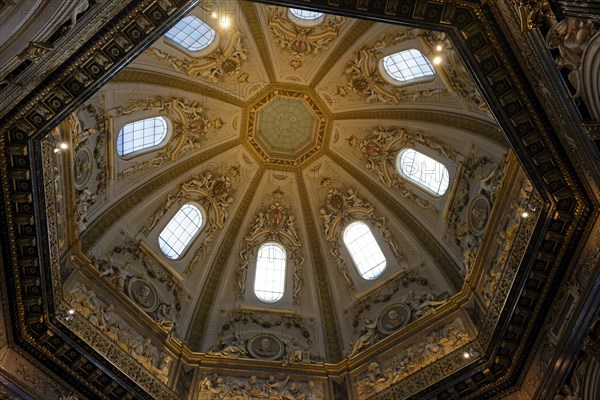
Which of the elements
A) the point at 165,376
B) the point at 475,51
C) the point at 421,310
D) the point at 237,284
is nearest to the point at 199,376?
the point at 165,376

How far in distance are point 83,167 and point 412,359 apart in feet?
36.1

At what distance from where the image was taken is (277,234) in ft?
75.8

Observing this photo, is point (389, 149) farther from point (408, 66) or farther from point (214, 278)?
point (214, 278)

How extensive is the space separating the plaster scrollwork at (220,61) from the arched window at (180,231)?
485 centimetres

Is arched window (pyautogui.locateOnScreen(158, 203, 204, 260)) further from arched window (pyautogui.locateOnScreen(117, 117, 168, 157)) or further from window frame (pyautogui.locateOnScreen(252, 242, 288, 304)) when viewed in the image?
arched window (pyautogui.locateOnScreen(117, 117, 168, 157))

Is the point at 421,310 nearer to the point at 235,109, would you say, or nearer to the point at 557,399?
the point at 557,399

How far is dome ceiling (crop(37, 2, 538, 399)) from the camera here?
17250 mm

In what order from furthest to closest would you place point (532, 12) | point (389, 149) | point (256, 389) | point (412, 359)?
1. point (389, 149)
2. point (256, 389)
3. point (412, 359)
4. point (532, 12)

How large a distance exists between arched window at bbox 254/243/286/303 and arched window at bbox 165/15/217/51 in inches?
307

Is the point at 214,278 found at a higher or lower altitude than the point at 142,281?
higher

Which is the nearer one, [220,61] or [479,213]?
[479,213]

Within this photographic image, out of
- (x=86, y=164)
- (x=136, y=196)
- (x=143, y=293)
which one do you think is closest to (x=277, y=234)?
(x=136, y=196)

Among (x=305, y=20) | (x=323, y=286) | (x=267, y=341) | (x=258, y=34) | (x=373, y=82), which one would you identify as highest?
(x=258, y=34)

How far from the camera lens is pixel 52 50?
11.2 m
